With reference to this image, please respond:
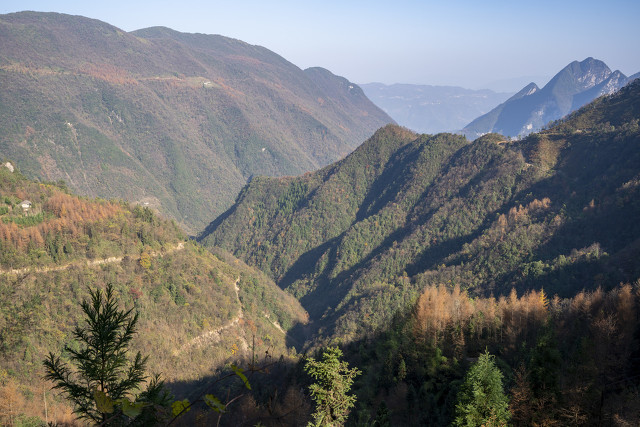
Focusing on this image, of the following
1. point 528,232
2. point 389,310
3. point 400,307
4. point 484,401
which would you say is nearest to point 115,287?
point 389,310

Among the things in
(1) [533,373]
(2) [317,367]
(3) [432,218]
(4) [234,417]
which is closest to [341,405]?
(2) [317,367]

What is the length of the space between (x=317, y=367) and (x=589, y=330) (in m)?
48.7

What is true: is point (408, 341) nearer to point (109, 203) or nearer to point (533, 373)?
point (533, 373)

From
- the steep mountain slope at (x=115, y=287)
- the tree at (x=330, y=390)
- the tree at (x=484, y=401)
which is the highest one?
the tree at (x=330, y=390)

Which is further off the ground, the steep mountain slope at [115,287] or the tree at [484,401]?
the tree at [484,401]

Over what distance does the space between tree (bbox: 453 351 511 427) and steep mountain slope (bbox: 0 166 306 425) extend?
70534mm

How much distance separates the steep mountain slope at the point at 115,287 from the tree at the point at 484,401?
70.5 m

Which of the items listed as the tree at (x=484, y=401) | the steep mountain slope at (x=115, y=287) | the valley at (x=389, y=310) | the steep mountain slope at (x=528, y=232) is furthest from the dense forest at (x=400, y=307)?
the steep mountain slope at (x=528, y=232)

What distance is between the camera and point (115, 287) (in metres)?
110

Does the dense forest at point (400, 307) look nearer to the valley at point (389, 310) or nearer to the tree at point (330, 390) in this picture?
the tree at point (330, 390)

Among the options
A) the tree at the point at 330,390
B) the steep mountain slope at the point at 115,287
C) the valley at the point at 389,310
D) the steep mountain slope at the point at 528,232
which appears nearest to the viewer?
the tree at the point at 330,390

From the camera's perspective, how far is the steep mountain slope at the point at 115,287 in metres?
89.2

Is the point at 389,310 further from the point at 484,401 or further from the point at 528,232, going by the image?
the point at 484,401

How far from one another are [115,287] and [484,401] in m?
107
